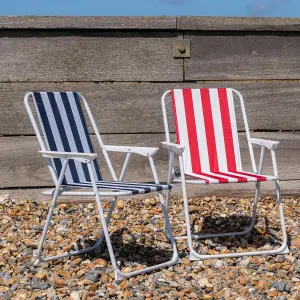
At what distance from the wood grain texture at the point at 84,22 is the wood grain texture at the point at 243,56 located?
0.91ft

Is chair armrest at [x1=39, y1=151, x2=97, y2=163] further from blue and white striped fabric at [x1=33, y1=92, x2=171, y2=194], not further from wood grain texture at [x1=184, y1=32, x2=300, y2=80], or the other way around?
wood grain texture at [x1=184, y1=32, x2=300, y2=80]

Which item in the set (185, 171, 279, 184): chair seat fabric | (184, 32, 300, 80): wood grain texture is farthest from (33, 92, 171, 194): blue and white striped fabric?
(184, 32, 300, 80): wood grain texture

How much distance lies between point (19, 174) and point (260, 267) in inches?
87.2

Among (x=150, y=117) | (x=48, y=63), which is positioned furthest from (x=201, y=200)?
(x=48, y=63)

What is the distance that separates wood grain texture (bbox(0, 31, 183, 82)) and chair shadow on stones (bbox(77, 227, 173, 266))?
140cm

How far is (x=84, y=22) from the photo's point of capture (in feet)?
17.0

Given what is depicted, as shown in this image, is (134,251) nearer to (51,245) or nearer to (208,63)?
(51,245)

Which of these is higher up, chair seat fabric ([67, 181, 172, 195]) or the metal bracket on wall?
the metal bracket on wall

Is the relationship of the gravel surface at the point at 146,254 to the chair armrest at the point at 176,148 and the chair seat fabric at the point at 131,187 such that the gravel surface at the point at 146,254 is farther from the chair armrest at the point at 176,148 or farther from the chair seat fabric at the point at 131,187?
the chair armrest at the point at 176,148

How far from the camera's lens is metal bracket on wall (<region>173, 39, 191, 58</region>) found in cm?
524

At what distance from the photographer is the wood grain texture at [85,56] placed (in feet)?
17.0

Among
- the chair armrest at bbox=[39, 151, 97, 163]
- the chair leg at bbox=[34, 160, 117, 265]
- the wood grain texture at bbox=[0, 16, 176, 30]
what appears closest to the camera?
the chair armrest at bbox=[39, 151, 97, 163]

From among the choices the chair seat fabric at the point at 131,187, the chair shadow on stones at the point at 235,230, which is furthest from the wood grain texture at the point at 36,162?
the chair seat fabric at the point at 131,187

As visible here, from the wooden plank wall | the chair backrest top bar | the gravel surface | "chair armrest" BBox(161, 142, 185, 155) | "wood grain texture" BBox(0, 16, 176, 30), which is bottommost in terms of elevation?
the gravel surface
